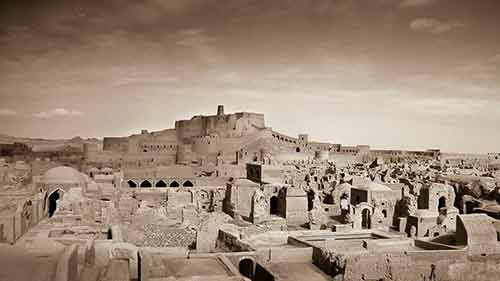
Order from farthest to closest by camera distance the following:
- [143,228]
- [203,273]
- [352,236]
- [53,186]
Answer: [53,186] → [143,228] → [352,236] → [203,273]

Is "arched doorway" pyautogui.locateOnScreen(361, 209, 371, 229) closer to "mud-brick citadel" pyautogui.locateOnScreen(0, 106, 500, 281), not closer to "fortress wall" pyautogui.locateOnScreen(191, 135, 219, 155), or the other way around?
"mud-brick citadel" pyautogui.locateOnScreen(0, 106, 500, 281)

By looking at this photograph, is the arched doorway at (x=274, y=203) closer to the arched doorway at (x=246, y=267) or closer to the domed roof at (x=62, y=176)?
the domed roof at (x=62, y=176)

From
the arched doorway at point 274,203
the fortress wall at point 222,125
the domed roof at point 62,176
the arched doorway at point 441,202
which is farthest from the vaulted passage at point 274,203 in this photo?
the fortress wall at point 222,125

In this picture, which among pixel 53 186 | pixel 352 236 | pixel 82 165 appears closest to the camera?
pixel 352 236

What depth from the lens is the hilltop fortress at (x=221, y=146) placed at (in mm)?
24141

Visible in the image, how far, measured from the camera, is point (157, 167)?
22.3 meters

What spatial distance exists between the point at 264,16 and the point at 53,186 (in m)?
9.87

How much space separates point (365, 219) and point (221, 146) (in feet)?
45.9

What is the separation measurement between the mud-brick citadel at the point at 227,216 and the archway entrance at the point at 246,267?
23 millimetres

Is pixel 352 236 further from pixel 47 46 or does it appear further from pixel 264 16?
pixel 47 46

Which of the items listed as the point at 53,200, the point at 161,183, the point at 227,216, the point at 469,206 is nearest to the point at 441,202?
the point at 469,206

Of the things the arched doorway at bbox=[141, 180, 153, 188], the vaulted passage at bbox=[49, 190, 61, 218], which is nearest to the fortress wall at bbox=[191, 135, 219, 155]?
the arched doorway at bbox=[141, 180, 153, 188]

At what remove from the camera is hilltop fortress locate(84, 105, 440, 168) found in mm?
24141

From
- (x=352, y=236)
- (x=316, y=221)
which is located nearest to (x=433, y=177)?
(x=316, y=221)
